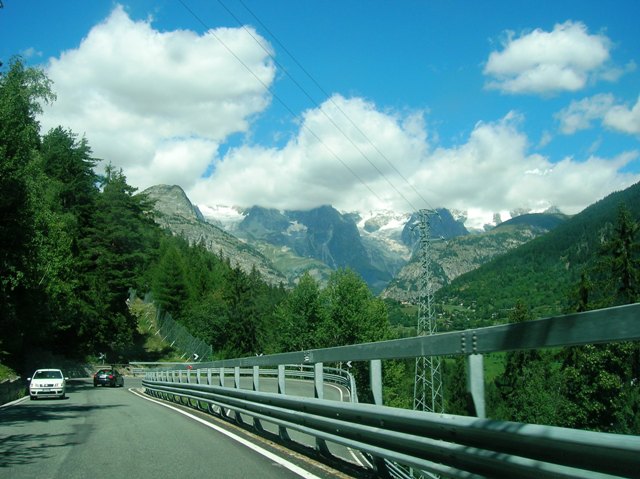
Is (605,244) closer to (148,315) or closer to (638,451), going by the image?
(638,451)

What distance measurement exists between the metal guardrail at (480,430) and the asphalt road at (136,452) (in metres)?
1.03

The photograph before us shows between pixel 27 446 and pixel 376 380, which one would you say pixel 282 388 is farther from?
pixel 27 446

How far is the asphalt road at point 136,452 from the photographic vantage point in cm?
782

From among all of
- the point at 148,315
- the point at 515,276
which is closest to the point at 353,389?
the point at 148,315

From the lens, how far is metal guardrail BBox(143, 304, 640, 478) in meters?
3.51

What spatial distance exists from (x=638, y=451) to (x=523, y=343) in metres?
1.02

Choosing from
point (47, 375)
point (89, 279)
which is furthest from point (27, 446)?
point (89, 279)

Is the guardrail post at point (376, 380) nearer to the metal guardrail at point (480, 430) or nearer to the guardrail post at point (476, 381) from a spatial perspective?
the metal guardrail at point (480, 430)

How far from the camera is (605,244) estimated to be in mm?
30719

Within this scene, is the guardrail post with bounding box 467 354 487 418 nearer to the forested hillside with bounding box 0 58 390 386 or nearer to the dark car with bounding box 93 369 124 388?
the forested hillside with bounding box 0 58 390 386

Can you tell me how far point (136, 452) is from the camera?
947cm

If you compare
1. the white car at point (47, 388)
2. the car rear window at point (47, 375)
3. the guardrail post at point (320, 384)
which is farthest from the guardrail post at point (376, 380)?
the car rear window at point (47, 375)

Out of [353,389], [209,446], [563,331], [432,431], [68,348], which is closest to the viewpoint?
[563,331]

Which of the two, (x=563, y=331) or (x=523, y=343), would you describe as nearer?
(x=563, y=331)
